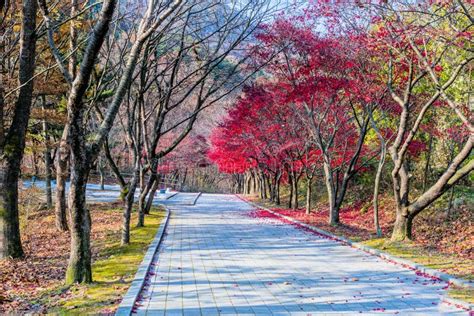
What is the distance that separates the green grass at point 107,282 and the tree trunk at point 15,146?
1.97m

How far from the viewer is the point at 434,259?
9586 mm

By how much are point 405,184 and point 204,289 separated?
688 centimetres

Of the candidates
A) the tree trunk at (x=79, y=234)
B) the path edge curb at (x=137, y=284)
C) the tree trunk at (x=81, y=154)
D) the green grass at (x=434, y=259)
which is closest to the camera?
the path edge curb at (x=137, y=284)

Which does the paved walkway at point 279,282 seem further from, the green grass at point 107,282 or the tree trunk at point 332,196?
the tree trunk at point 332,196

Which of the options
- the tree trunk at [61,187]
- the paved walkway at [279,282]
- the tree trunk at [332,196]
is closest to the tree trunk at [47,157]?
the tree trunk at [61,187]

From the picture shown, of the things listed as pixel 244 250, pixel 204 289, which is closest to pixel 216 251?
pixel 244 250

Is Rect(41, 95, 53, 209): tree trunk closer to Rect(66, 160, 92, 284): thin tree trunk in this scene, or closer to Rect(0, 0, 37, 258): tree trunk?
Rect(0, 0, 37, 258): tree trunk

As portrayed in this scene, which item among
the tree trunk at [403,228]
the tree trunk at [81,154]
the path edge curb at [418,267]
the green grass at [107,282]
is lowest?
the green grass at [107,282]

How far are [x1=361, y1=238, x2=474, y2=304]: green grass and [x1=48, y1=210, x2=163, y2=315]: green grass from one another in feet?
16.8

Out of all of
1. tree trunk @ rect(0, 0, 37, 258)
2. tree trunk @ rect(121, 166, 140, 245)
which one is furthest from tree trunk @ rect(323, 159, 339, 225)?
tree trunk @ rect(0, 0, 37, 258)

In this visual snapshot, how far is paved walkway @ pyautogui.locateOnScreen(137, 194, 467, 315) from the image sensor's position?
621cm

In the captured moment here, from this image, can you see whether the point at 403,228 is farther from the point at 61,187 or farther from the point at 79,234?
the point at 61,187

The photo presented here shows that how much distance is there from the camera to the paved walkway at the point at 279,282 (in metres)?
6.21

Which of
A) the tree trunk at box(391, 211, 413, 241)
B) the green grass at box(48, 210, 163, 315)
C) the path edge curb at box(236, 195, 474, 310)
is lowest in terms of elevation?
the green grass at box(48, 210, 163, 315)
